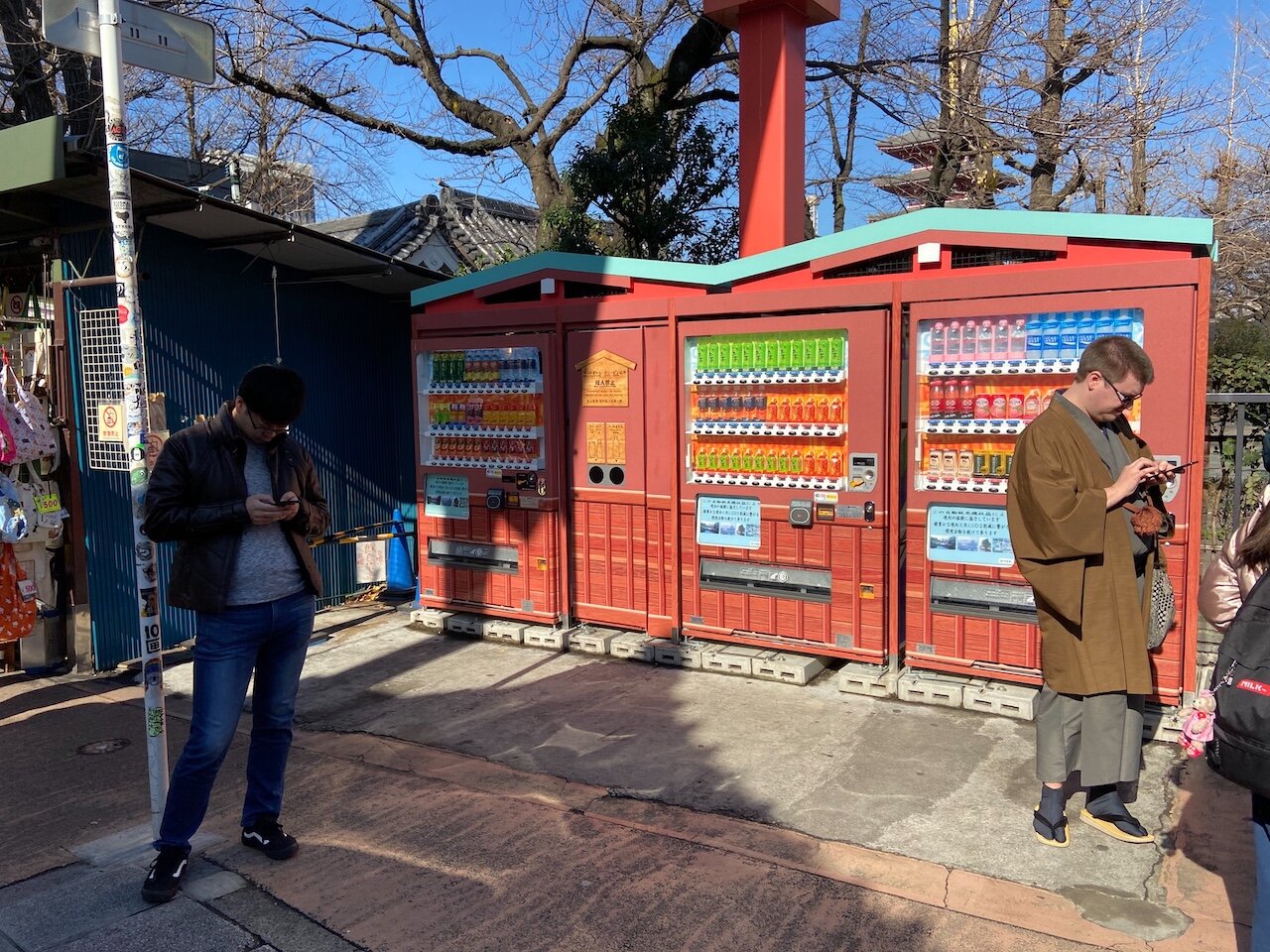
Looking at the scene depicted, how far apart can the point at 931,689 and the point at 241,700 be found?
3765 millimetres

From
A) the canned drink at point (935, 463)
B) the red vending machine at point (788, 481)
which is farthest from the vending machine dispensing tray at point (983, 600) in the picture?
the canned drink at point (935, 463)

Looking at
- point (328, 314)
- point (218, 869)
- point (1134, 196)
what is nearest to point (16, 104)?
point (328, 314)

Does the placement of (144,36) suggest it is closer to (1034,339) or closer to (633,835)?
(633,835)

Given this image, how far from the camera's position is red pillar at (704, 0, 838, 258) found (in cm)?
803

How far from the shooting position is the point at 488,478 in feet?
23.7

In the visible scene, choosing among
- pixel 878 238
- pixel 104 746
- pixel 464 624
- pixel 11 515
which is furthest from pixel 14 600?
pixel 878 238

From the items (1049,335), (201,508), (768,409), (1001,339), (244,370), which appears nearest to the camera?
(201,508)

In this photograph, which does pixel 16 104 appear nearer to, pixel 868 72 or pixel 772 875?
pixel 868 72

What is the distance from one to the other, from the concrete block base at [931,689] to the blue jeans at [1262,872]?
9.08 ft

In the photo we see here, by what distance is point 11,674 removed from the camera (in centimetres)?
670

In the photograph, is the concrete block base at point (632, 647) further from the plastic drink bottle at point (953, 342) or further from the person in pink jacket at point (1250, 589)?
the person in pink jacket at point (1250, 589)

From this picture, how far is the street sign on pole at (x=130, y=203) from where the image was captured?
3557 millimetres

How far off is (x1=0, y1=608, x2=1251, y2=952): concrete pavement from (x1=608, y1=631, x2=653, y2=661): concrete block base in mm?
548

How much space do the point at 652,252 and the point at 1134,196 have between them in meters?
8.00
